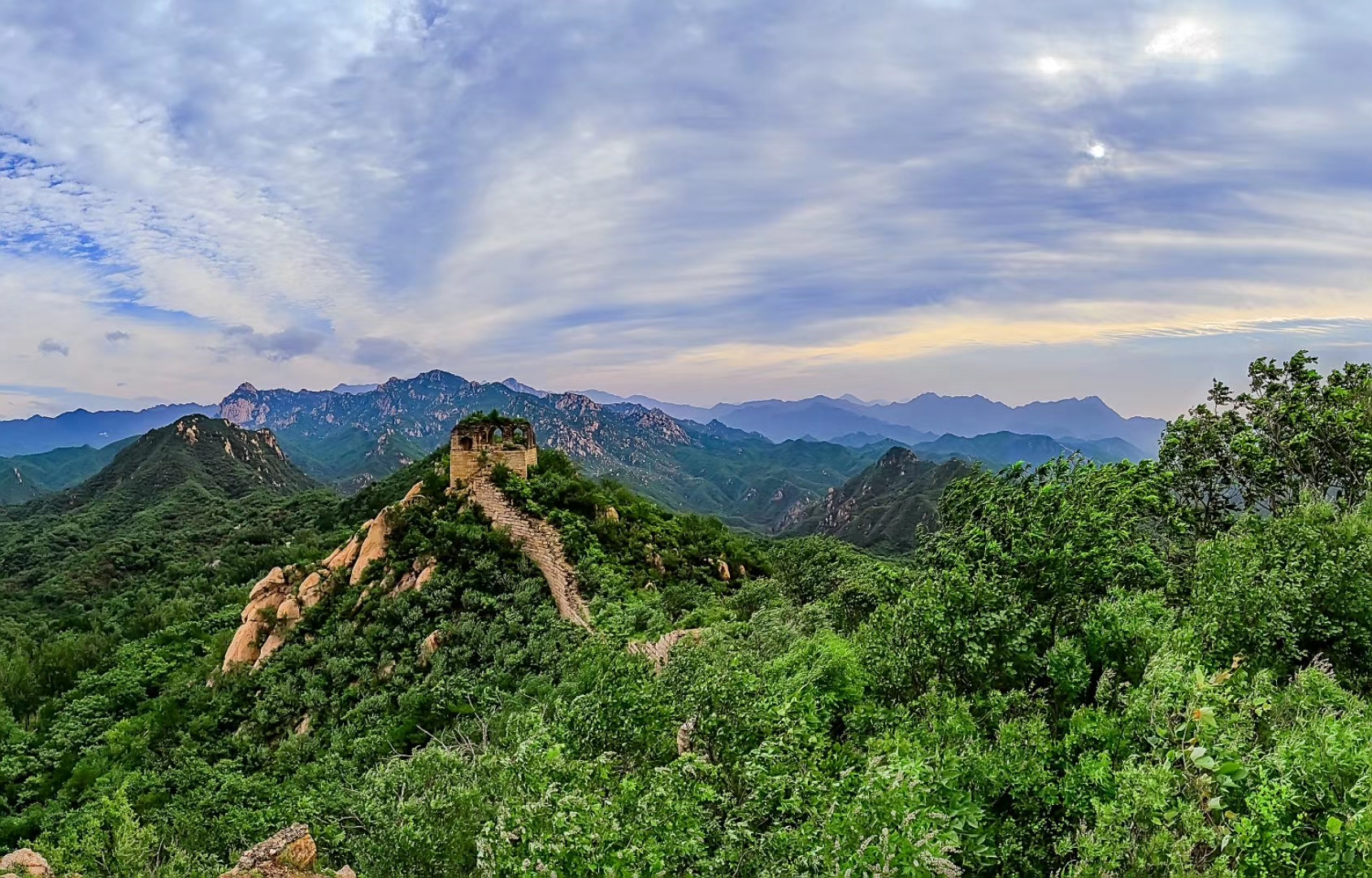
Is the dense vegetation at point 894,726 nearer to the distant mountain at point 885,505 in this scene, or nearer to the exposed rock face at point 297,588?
the exposed rock face at point 297,588

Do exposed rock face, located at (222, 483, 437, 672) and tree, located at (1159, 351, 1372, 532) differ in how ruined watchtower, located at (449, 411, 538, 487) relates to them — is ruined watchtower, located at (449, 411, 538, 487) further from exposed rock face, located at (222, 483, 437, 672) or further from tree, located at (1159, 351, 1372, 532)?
tree, located at (1159, 351, 1372, 532)

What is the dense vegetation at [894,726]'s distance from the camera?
5.62m

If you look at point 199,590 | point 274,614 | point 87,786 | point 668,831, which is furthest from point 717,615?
point 199,590

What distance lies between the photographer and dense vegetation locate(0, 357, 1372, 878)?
18.4ft

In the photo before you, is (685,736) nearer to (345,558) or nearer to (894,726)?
(894,726)

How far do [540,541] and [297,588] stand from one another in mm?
9806

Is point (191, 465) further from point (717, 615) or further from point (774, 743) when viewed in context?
point (774, 743)

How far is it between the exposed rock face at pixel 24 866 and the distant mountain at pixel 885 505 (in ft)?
348

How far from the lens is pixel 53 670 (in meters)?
28.9

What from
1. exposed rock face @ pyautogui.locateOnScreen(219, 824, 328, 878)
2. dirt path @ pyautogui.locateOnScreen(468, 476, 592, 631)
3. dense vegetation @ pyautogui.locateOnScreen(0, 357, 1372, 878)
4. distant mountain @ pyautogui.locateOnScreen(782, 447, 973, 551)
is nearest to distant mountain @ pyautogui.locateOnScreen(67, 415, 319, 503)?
dirt path @ pyautogui.locateOnScreen(468, 476, 592, 631)

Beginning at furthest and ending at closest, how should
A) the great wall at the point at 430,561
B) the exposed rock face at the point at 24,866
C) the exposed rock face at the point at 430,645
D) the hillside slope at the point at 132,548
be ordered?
1. the hillside slope at the point at 132,548
2. the great wall at the point at 430,561
3. the exposed rock face at the point at 430,645
4. the exposed rock face at the point at 24,866

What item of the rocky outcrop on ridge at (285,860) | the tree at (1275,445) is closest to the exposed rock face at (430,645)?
the rocky outcrop on ridge at (285,860)

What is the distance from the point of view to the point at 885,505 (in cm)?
14862

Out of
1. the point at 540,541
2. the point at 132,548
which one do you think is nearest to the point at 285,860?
the point at 540,541
